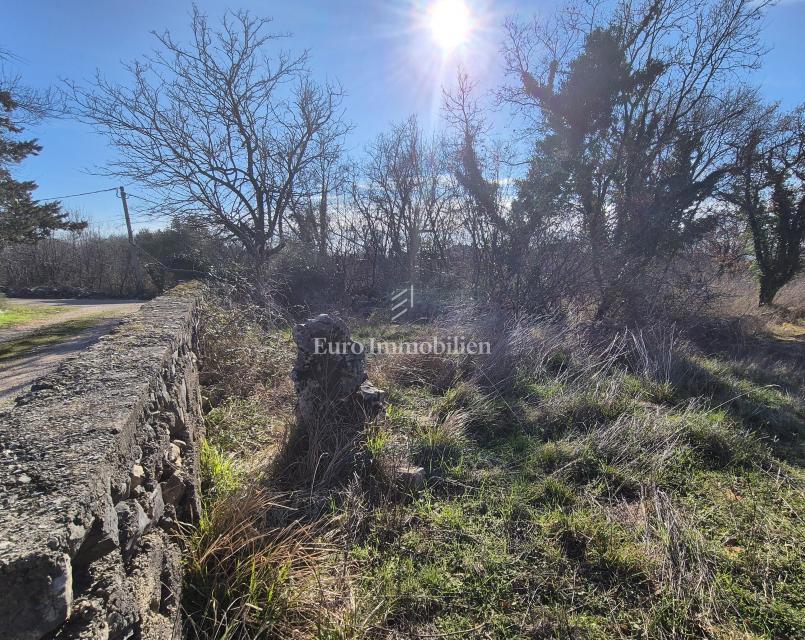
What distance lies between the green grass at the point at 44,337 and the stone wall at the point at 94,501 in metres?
5.58

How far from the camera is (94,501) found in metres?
0.97

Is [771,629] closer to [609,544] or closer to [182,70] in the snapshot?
[609,544]

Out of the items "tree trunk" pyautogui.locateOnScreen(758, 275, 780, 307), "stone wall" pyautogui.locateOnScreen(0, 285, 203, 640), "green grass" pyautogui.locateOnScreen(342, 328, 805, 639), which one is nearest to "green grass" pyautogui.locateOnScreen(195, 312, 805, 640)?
"green grass" pyautogui.locateOnScreen(342, 328, 805, 639)

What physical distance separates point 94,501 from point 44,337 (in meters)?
8.13

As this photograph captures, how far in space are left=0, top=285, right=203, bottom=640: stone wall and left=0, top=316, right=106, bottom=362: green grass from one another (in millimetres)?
5583

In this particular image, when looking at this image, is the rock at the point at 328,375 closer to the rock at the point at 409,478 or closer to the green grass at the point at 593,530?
the green grass at the point at 593,530

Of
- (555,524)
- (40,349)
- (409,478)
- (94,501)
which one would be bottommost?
(555,524)

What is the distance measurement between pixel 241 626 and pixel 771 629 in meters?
2.42

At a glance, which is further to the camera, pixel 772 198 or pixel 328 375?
pixel 772 198

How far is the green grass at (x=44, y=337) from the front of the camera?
19.2ft

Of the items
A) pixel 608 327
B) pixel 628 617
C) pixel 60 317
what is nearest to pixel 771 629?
pixel 628 617

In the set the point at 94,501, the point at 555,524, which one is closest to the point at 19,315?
the point at 94,501

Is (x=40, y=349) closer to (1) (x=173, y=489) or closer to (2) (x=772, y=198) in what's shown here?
(1) (x=173, y=489)

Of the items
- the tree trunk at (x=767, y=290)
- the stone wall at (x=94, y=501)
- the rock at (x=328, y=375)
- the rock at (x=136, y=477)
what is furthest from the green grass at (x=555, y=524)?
the tree trunk at (x=767, y=290)
